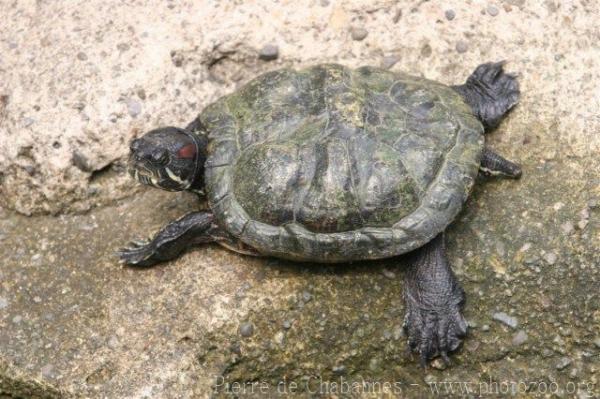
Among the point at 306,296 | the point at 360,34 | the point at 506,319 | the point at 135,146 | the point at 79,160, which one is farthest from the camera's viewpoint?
the point at 360,34

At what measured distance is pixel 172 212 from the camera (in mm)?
5312

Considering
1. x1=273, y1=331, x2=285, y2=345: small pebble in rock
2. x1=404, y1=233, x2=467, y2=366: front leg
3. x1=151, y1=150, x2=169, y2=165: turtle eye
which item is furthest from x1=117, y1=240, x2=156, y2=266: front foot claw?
x1=404, y1=233, x2=467, y2=366: front leg

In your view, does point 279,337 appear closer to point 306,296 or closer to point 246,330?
point 246,330

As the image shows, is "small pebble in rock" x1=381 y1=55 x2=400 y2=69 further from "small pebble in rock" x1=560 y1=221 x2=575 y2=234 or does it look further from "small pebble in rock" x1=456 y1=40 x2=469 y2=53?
"small pebble in rock" x1=560 y1=221 x2=575 y2=234

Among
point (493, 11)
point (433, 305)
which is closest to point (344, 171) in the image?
point (433, 305)

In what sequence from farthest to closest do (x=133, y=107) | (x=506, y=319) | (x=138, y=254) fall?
(x=133, y=107), (x=138, y=254), (x=506, y=319)

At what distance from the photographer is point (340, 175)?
4469 mm

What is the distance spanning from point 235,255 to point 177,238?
0.43 metres

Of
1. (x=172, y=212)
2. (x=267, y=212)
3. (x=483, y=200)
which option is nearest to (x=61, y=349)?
(x=172, y=212)

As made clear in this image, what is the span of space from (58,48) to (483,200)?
3489 millimetres

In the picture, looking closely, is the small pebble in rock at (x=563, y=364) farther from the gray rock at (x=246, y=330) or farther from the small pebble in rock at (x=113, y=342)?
the small pebble in rock at (x=113, y=342)

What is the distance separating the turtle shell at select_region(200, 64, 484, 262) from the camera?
175 inches

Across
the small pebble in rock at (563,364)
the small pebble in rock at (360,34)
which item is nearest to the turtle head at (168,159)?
the small pebble in rock at (360,34)

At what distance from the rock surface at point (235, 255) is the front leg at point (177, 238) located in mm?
114
